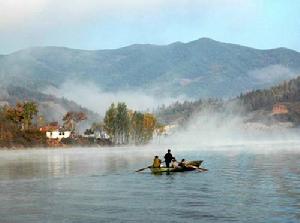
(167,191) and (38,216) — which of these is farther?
(167,191)

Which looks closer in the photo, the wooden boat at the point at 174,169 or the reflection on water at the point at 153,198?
the reflection on water at the point at 153,198

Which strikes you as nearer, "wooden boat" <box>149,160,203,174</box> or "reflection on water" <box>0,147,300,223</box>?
"reflection on water" <box>0,147,300,223</box>

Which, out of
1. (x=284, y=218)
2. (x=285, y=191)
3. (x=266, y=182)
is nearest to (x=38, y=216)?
(x=284, y=218)

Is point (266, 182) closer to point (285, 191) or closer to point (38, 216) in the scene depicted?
point (285, 191)

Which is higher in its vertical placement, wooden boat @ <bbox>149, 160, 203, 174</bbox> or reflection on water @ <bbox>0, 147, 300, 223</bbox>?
wooden boat @ <bbox>149, 160, 203, 174</bbox>

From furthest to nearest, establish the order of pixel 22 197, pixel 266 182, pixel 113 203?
1. pixel 266 182
2. pixel 22 197
3. pixel 113 203

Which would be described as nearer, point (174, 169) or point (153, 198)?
point (153, 198)

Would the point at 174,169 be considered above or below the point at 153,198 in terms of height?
above

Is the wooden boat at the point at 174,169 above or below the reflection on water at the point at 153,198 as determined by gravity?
above

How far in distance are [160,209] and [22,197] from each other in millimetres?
15100

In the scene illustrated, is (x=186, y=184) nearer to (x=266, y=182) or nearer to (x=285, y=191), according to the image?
(x=266, y=182)

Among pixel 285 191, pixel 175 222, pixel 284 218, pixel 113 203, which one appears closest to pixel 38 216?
pixel 113 203

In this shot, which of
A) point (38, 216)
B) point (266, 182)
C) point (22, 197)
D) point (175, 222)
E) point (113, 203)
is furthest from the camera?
point (266, 182)

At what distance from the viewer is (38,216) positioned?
3869cm
